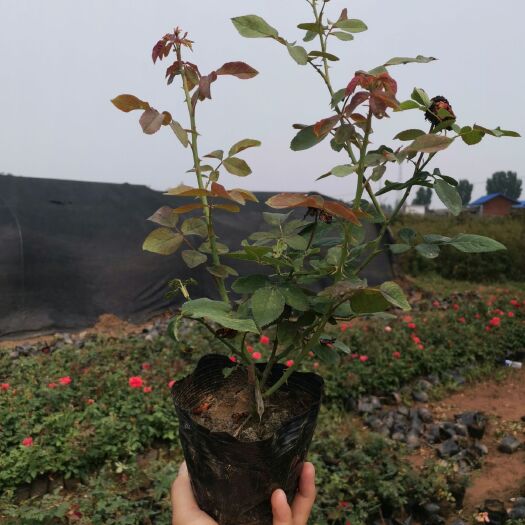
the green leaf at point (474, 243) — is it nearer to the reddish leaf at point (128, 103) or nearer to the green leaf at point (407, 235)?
the green leaf at point (407, 235)

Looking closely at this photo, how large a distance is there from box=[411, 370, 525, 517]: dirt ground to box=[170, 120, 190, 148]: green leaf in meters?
2.47

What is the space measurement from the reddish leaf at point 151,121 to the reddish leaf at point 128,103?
13 mm

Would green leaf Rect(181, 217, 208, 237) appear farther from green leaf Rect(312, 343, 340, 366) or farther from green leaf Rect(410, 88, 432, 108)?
green leaf Rect(410, 88, 432, 108)

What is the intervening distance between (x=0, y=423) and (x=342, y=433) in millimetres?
2090

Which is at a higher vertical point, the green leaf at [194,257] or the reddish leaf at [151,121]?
the reddish leaf at [151,121]

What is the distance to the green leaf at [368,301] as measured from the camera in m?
0.76

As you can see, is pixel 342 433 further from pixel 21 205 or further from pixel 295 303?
pixel 21 205

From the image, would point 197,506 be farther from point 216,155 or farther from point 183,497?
point 216,155

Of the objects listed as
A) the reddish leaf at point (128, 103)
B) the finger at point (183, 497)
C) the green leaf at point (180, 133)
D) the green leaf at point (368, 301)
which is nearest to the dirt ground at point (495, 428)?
the finger at point (183, 497)

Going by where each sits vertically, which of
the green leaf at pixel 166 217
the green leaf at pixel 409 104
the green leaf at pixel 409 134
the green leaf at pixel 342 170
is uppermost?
the green leaf at pixel 409 104

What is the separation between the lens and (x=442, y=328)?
16.3 feet

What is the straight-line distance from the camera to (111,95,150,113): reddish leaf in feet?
2.63

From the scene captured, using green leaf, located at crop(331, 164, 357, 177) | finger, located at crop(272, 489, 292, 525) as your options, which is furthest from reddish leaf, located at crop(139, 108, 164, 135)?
finger, located at crop(272, 489, 292, 525)

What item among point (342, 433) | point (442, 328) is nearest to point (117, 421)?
point (342, 433)
